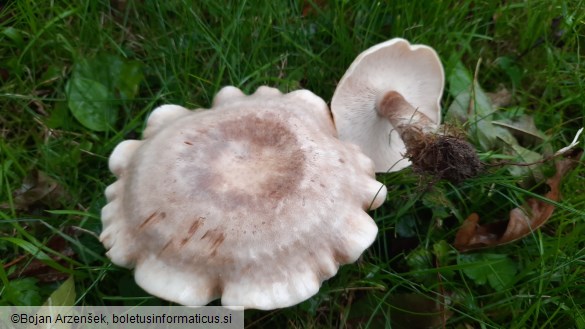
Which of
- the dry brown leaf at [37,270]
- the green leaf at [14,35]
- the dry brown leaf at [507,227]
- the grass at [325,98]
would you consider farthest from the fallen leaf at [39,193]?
the dry brown leaf at [507,227]

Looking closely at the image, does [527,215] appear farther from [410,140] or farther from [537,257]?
[410,140]

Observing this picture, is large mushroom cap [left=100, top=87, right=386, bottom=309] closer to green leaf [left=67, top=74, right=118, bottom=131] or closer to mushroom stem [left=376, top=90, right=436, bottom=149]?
mushroom stem [left=376, top=90, right=436, bottom=149]

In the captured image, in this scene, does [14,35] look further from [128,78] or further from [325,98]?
[325,98]

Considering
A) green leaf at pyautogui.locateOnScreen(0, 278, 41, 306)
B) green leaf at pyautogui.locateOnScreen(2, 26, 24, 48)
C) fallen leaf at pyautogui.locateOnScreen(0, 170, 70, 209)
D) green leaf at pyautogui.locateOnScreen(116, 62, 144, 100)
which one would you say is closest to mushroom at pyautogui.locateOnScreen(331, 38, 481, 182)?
green leaf at pyautogui.locateOnScreen(116, 62, 144, 100)

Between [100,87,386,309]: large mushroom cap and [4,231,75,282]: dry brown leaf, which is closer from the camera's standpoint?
[100,87,386,309]: large mushroom cap

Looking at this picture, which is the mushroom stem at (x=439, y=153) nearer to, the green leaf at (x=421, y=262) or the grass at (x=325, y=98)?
the grass at (x=325, y=98)
